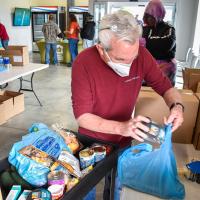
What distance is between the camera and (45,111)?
13.2 feet

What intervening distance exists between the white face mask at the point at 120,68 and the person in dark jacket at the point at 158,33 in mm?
1592

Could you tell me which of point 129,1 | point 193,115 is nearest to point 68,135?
point 193,115

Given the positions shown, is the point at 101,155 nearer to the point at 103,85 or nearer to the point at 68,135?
the point at 68,135

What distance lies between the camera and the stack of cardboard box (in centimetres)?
349

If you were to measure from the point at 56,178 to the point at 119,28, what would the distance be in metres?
0.63

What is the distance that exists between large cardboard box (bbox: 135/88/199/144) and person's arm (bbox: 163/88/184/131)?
25 cm

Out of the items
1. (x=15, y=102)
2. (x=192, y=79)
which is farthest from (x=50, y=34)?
(x=192, y=79)

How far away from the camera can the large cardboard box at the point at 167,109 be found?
5.11 feet

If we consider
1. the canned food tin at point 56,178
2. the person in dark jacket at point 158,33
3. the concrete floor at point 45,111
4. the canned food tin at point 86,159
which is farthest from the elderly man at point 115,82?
the person in dark jacket at point 158,33

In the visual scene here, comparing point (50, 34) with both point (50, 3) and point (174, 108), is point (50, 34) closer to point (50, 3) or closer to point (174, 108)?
point (50, 3)

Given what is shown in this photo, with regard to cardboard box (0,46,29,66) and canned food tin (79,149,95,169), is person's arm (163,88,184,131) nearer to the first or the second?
canned food tin (79,149,95,169)

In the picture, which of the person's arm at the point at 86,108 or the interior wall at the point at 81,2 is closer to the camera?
the person's arm at the point at 86,108

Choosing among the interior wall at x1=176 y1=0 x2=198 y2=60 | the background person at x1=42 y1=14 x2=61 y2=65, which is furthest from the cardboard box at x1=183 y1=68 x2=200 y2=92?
the background person at x1=42 y1=14 x2=61 y2=65

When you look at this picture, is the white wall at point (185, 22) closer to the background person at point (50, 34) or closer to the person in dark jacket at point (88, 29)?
the person in dark jacket at point (88, 29)
